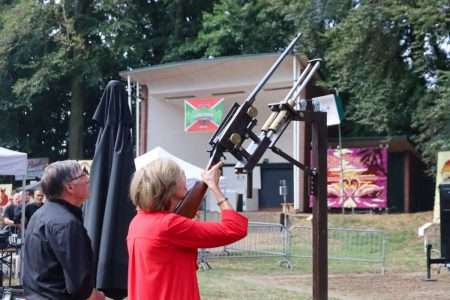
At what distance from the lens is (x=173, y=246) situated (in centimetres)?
308

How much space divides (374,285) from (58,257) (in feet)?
30.2

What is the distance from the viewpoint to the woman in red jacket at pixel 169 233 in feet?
9.98

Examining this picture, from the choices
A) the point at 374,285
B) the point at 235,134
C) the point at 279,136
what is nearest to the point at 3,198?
the point at 374,285

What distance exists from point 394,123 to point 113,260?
20672 millimetres

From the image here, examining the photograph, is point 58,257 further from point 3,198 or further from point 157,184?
point 3,198

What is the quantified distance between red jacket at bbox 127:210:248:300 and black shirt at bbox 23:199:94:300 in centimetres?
45

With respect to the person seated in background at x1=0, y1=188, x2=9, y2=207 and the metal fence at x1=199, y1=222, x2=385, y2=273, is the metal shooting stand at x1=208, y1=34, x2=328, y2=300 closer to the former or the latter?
the metal fence at x1=199, y1=222, x2=385, y2=273

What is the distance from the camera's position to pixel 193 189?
126 inches

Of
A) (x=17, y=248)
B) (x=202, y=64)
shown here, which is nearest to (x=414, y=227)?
(x=202, y=64)

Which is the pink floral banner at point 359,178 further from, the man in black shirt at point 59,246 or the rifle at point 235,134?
the man in black shirt at point 59,246

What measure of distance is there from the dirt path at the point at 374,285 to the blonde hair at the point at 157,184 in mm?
7669

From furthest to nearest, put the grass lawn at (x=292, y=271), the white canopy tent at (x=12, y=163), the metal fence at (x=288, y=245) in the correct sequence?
the metal fence at (x=288, y=245)
the white canopy tent at (x=12, y=163)
the grass lawn at (x=292, y=271)

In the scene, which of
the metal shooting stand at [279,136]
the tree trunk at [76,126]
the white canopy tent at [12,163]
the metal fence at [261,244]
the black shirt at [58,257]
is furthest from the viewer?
the tree trunk at [76,126]

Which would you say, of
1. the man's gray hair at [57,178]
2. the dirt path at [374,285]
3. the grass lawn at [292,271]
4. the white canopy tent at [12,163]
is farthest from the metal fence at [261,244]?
the man's gray hair at [57,178]
